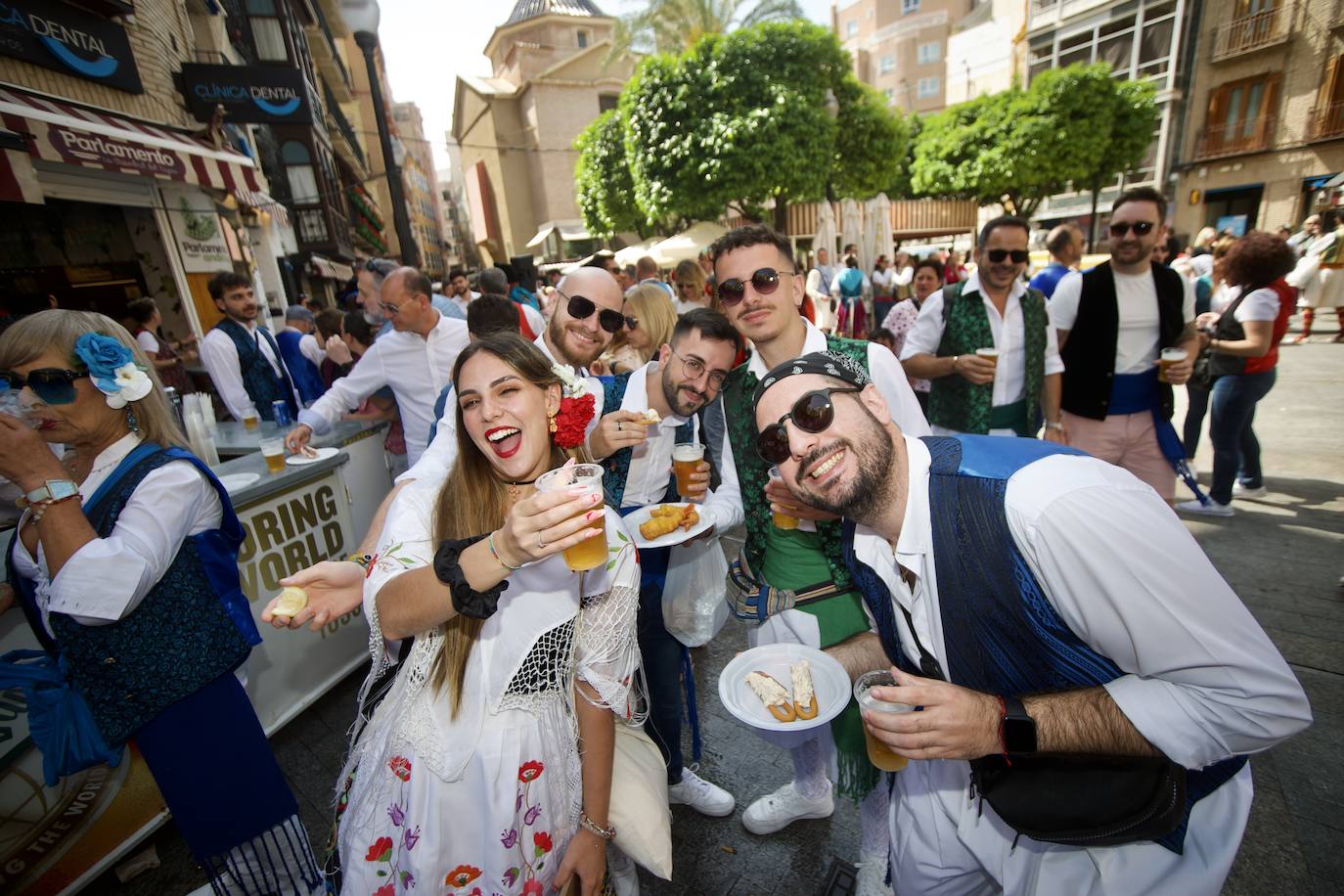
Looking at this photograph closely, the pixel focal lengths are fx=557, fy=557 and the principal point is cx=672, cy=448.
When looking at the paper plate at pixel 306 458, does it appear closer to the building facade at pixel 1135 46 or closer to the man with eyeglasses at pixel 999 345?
the man with eyeglasses at pixel 999 345

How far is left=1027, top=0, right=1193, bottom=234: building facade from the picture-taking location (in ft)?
76.7

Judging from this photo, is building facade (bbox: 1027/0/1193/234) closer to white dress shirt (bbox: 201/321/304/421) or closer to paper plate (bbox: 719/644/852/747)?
paper plate (bbox: 719/644/852/747)

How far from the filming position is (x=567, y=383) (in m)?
1.93

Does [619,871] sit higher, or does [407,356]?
[407,356]

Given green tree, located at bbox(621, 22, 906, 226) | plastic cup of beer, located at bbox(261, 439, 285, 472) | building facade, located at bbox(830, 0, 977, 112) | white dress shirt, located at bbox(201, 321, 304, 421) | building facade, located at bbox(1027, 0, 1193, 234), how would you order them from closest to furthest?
1. plastic cup of beer, located at bbox(261, 439, 285, 472)
2. white dress shirt, located at bbox(201, 321, 304, 421)
3. green tree, located at bbox(621, 22, 906, 226)
4. building facade, located at bbox(1027, 0, 1193, 234)
5. building facade, located at bbox(830, 0, 977, 112)

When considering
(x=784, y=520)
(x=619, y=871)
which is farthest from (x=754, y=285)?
(x=619, y=871)

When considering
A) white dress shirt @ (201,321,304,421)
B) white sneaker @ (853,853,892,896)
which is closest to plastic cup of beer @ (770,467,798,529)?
white sneaker @ (853,853,892,896)

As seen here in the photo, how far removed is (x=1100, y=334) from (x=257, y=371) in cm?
751

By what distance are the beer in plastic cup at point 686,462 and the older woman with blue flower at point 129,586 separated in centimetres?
191

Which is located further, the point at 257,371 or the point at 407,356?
the point at 257,371

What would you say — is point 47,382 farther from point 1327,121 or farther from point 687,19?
point 1327,121

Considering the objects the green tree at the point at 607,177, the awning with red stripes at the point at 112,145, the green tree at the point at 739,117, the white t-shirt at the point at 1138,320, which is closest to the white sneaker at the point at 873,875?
the white t-shirt at the point at 1138,320

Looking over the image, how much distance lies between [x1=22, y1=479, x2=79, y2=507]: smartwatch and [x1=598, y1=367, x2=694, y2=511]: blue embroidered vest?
74.3 inches

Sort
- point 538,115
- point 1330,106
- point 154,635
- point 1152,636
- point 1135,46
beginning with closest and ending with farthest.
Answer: point 1152,636 < point 154,635 < point 1330,106 < point 1135,46 < point 538,115
